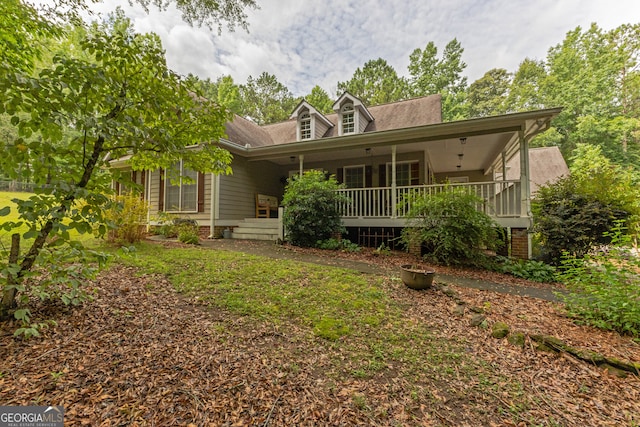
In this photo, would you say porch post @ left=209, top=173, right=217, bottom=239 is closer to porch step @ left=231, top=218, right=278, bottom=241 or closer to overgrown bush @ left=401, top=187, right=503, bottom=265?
porch step @ left=231, top=218, right=278, bottom=241

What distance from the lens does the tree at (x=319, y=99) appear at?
942 inches

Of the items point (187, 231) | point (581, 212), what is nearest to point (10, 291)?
point (187, 231)

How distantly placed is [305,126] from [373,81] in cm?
1927

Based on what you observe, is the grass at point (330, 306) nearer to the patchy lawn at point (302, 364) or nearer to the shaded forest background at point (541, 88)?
the patchy lawn at point (302, 364)

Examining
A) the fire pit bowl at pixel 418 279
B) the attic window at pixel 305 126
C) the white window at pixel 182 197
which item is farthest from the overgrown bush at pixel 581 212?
the white window at pixel 182 197

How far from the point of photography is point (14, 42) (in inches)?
152

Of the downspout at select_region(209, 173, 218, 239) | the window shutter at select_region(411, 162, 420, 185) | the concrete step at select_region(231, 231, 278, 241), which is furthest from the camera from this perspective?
the window shutter at select_region(411, 162, 420, 185)

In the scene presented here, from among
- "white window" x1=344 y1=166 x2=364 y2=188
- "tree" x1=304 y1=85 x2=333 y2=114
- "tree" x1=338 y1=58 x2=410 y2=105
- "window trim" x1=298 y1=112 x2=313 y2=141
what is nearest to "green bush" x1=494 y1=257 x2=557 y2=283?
"white window" x1=344 y1=166 x2=364 y2=188

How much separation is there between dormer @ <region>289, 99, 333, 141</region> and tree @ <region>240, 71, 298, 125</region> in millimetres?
17268

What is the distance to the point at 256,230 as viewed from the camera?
881 cm

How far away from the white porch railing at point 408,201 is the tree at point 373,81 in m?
21.4

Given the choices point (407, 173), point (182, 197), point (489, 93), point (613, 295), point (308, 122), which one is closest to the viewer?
point (613, 295)

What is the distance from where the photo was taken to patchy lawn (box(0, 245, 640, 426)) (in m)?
1.70

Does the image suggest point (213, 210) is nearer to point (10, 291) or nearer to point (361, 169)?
point (361, 169)
